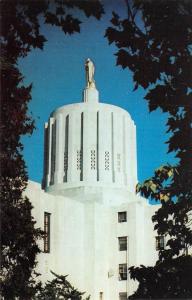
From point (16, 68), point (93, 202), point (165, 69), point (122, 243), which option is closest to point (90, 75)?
point (93, 202)

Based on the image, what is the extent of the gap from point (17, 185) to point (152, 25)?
11844mm

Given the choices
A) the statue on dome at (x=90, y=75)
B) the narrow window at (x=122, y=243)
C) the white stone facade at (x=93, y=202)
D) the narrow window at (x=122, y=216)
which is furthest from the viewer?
the statue on dome at (x=90, y=75)

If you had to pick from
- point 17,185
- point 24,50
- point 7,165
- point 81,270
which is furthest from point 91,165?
point 24,50

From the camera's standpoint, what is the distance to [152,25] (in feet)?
23.8

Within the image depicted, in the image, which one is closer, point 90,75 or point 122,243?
point 122,243

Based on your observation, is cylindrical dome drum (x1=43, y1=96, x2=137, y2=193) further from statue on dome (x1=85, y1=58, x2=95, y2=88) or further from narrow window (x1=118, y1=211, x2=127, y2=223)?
narrow window (x1=118, y1=211, x2=127, y2=223)

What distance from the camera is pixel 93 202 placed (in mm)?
47688

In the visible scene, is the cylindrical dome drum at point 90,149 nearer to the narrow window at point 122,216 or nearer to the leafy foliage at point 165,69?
the narrow window at point 122,216

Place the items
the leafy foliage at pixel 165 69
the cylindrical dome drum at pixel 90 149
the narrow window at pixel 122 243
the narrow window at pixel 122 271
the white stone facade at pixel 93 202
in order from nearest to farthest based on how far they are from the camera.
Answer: the leafy foliage at pixel 165 69
the white stone facade at pixel 93 202
the narrow window at pixel 122 271
the narrow window at pixel 122 243
the cylindrical dome drum at pixel 90 149

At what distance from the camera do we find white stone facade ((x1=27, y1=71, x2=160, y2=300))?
42781mm

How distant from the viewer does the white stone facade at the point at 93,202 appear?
1684 inches

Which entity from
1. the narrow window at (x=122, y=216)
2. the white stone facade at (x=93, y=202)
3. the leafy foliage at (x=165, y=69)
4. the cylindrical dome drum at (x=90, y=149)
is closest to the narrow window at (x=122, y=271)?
the white stone facade at (x=93, y=202)

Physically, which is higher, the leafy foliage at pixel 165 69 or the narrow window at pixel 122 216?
the narrow window at pixel 122 216

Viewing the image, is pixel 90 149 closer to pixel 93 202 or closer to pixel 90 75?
pixel 93 202
